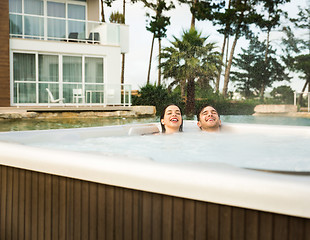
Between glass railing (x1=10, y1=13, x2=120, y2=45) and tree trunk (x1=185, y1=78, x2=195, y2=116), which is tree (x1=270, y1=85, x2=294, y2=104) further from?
glass railing (x1=10, y1=13, x2=120, y2=45)

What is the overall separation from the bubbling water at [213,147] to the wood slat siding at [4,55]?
7606mm

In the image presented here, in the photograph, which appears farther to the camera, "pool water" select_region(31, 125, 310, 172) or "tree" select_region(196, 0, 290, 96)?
"tree" select_region(196, 0, 290, 96)

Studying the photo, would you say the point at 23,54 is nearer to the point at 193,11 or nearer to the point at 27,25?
the point at 27,25

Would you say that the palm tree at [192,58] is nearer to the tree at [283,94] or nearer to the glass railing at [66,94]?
the glass railing at [66,94]

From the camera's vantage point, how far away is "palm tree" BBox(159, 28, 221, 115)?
1492cm

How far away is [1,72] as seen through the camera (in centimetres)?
1049

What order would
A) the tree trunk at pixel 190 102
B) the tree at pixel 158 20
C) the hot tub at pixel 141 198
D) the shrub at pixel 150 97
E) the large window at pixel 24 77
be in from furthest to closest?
the tree at pixel 158 20 → the tree trunk at pixel 190 102 → the shrub at pixel 150 97 → the large window at pixel 24 77 → the hot tub at pixel 141 198

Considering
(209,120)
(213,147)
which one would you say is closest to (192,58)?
(209,120)

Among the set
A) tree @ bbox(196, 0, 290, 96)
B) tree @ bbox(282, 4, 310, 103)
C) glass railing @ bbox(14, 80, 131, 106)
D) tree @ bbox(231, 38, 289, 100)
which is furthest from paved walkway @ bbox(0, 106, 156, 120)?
tree @ bbox(231, 38, 289, 100)

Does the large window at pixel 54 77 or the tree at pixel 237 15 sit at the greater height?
the tree at pixel 237 15

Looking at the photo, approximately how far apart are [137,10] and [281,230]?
22146 mm

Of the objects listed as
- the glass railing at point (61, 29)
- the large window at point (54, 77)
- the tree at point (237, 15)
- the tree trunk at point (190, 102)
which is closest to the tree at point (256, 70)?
the tree at point (237, 15)

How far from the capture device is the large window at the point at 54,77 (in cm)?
1054

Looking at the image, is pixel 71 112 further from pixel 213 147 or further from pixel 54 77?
pixel 213 147
